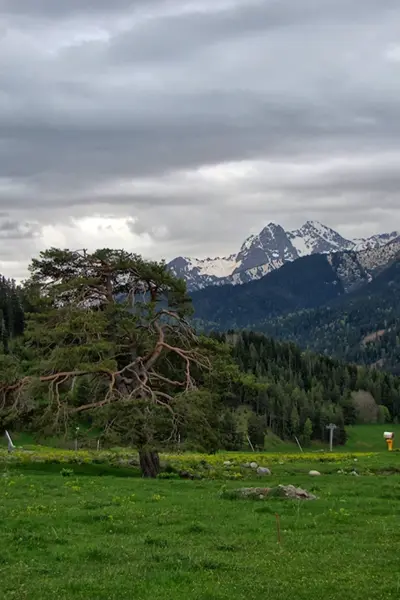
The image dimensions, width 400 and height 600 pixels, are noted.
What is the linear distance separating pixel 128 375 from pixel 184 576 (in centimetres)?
2848

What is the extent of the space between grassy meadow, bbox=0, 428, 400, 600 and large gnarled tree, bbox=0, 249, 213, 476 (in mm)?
5220

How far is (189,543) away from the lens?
756 inches

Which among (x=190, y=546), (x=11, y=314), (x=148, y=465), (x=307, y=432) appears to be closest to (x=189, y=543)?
(x=190, y=546)

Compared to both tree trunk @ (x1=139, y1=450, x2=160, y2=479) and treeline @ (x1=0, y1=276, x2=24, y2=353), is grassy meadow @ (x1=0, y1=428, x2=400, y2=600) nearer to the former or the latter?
tree trunk @ (x1=139, y1=450, x2=160, y2=479)

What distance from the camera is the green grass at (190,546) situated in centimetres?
1450

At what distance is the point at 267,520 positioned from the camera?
2280 centimetres

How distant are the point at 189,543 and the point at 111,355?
23.6m

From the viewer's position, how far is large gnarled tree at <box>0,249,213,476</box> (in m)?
38.0

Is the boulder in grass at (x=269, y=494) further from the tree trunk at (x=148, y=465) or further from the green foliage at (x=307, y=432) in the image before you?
the green foliage at (x=307, y=432)

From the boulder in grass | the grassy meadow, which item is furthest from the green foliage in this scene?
the boulder in grass

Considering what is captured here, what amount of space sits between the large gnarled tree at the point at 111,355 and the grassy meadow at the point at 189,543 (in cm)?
522

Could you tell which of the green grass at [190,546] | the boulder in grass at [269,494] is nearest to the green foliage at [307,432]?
the green grass at [190,546]

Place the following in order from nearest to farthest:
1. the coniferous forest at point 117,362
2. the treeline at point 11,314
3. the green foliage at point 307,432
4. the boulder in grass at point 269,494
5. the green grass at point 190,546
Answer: the green grass at point 190,546 → the boulder in grass at point 269,494 → the coniferous forest at point 117,362 → the treeline at point 11,314 → the green foliage at point 307,432

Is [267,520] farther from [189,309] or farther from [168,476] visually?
[189,309]
